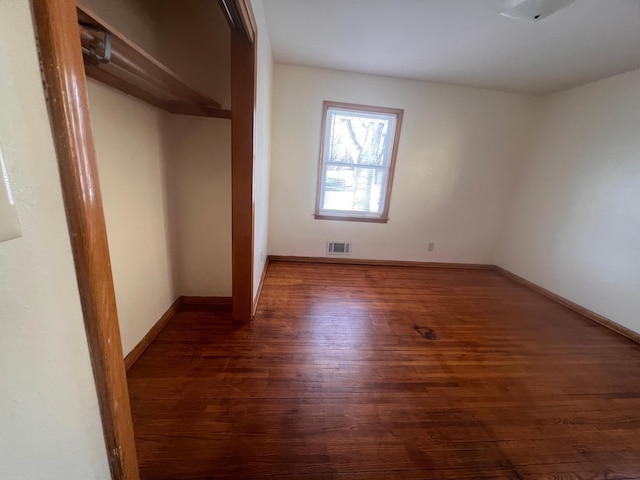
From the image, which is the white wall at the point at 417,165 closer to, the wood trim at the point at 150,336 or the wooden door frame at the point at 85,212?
the wood trim at the point at 150,336

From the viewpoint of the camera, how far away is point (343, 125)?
10.4 feet

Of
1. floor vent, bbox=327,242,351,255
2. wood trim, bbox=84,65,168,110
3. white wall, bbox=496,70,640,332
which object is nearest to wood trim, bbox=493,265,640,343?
white wall, bbox=496,70,640,332

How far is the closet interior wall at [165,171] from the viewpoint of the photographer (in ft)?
4.50

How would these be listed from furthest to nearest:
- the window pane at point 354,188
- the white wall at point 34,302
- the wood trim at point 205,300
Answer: the window pane at point 354,188, the wood trim at point 205,300, the white wall at point 34,302

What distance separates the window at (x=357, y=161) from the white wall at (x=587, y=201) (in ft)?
6.25

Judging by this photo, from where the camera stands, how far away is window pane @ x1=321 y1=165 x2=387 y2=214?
130 inches

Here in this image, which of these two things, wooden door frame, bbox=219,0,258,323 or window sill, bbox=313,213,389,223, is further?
window sill, bbox=313,213,389,223

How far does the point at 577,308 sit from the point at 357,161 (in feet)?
9.78

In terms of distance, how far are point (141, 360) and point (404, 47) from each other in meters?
3.28

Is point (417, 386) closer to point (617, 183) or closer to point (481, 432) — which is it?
point (481, 432)

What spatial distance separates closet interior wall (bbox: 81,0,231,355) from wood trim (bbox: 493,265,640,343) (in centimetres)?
368

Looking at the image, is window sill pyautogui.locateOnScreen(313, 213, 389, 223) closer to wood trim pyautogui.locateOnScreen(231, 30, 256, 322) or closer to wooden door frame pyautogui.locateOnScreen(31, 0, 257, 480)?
wood trim pyautogui.locateOnScreen(231, 30, 256, 322)

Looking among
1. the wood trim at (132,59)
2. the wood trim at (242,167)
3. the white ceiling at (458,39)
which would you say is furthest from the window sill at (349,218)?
the wood trim at (132,59)

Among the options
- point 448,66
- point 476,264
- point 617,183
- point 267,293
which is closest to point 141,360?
point 267,293
